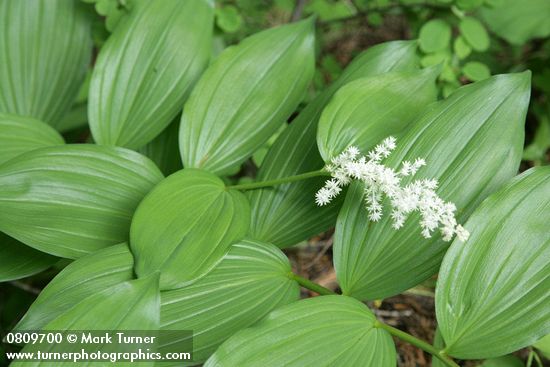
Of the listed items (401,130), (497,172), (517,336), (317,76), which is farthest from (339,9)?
(517,336)

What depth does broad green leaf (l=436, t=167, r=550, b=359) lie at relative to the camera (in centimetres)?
136

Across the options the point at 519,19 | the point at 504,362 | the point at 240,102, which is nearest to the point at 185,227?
the point at 240,102

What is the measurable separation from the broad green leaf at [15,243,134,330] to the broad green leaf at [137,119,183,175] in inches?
24.7

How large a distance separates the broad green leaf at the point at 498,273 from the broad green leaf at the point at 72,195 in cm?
98

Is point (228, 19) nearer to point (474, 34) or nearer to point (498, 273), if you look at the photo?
point (474, 34)

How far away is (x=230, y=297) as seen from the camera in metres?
1.48

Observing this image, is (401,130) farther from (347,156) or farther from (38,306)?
(38,306)

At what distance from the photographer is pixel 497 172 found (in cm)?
153

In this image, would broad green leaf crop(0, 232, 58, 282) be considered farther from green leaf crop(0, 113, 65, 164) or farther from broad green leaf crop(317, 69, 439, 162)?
broad green leaf crop(317, 69, 439, 162)

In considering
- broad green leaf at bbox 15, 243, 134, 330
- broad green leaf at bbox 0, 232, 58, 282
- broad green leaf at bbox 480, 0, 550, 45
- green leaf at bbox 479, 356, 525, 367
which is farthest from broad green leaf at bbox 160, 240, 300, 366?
broad green leaf at bbox 480, 0, 550, 45

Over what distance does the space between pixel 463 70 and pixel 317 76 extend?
80 centimetres

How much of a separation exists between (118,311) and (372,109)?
3.21ft

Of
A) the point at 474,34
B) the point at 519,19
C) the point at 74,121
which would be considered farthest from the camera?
the point at 74,121

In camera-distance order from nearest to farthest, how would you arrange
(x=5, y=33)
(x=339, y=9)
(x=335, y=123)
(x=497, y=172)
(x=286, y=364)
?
(x=286, y=364)
(x=497, y=172)
(x=335, y=123)
(x=5, y=33)
(x=339, y=9)
